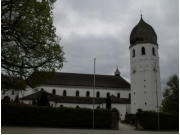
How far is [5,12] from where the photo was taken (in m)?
12.9

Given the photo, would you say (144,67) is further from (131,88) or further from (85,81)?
(85,81)

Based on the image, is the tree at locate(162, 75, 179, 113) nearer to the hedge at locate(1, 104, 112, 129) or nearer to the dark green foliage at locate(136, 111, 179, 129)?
the dark green foliage at locate(136, 111, 179, 129)

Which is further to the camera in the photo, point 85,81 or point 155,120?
point 85,81

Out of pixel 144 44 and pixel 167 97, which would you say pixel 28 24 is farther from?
pixel 144 44

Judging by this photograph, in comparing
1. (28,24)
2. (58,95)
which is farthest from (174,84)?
(58,95)

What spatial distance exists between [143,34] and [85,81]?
18.9 meters

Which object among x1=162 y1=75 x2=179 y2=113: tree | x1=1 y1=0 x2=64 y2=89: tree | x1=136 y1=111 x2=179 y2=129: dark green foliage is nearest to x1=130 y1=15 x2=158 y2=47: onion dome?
x1=162 y1=75 x2=179 y2=113: tree

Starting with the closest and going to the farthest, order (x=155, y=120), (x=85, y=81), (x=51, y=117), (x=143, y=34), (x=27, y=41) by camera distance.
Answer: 1. (x=27, y=41)
2. (x=51, y=117)
3. (x=155, y=120)
4. (x=143, y=34)
5. (x=85, y=81)

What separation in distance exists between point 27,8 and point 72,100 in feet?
106

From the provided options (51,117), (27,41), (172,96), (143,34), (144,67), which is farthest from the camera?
(143,34)

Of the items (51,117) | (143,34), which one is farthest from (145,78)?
(51,117)

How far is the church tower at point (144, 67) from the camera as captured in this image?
40444 mm

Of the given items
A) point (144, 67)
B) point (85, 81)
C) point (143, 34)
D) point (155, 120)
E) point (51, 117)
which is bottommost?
point (155, 120)

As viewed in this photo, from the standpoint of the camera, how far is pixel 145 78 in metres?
41.5
